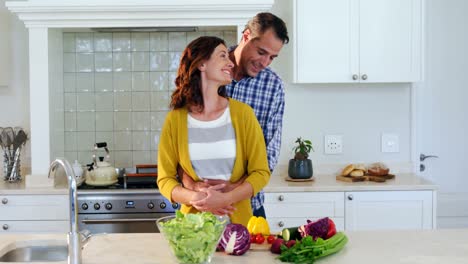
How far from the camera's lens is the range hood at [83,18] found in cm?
379

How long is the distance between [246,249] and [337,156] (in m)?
2.28

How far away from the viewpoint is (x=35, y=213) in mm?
3717

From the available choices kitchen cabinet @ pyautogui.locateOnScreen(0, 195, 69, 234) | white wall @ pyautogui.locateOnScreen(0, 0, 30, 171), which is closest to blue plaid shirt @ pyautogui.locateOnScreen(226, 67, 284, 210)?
kitchen cabinet @ pyautogui.locateOnScreen(0, 195, 69, 234)

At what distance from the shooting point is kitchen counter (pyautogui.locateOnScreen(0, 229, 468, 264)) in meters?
2.06

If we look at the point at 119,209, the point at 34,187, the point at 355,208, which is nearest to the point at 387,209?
the point at 355,208

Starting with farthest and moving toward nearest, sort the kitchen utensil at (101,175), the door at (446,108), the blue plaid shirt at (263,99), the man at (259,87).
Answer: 1. the door at (446,108)
2. the kitchen utensil at (101,175)
3. the blue plaid shirt at (263,99)
4. the man at (259,87)

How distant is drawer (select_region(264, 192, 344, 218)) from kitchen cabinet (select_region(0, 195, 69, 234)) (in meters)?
1.20

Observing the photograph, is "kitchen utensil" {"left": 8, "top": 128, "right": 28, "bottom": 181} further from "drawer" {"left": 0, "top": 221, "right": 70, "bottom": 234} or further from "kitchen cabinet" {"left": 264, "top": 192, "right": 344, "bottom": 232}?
"kitchen cabinet" {"left": 264, "top": 192, "right": 344, "bottom": 232}

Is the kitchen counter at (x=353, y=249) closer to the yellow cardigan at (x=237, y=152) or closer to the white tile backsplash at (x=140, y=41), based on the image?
the yellow cardigan at (x=237, y=152)

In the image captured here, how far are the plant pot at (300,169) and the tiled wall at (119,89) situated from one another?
0.97m

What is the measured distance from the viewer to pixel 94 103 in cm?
432

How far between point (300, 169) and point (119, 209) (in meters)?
1.12

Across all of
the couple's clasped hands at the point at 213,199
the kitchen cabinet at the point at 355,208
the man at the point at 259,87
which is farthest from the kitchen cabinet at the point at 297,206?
the couple's clasped hands at the point at 213,199

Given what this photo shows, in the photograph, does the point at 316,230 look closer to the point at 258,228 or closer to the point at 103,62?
the point at 258,228
